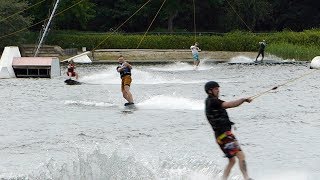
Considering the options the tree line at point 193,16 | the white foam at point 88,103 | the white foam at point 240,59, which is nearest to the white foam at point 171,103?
the white foam at point 88,103

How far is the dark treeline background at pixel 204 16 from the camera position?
8138 centimetres

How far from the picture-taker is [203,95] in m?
32.0

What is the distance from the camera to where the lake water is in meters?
14.7

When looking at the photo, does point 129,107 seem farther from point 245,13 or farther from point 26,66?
point 245,13

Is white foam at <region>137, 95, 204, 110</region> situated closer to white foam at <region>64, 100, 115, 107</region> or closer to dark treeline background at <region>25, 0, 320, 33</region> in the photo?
white foam at <region>64, 100, 115, 107</region>

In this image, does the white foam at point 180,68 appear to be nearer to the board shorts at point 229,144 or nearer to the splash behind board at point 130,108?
the splash behind board at point 130,108

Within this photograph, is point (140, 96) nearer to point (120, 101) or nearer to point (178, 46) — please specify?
point (120, 101)

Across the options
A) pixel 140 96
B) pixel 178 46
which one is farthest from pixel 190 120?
pixel 178 46

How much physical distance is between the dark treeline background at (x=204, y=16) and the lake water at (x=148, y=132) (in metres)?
43.0

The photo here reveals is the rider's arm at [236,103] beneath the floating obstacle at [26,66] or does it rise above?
above

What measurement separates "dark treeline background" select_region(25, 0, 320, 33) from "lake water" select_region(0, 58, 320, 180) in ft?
141

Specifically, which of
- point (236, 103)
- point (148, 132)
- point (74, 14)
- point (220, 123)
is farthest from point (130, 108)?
point (74, 14)

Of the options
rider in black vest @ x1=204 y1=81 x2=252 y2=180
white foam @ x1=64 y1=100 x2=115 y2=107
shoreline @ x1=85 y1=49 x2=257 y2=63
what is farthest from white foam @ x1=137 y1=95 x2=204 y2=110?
shoreline @ x1=85 y1=49 x2=257 y2=63

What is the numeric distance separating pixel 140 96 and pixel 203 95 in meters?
2.67
